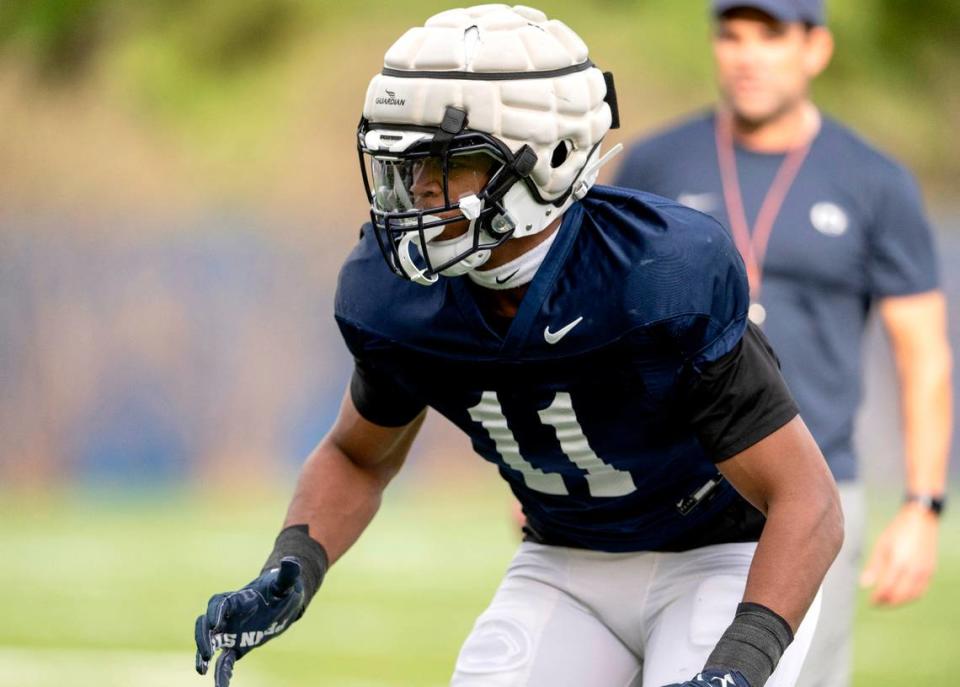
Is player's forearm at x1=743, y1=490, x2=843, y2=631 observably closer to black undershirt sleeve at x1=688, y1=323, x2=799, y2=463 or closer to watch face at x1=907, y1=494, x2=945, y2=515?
black undershirt sleeve at x1=688, y1=323, x2=799, y2=463

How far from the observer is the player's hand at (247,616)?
2496 mm

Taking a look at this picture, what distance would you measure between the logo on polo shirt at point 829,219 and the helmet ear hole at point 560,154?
1.44 metres

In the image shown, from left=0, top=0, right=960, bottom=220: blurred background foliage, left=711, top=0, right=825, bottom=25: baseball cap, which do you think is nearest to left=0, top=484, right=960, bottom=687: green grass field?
left=711, top=0, right=825, bottom=25: baseball cap

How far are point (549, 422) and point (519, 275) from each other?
0.77 feet

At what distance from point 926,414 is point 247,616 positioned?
6.83 ft

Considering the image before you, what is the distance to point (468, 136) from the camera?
2.45 meters

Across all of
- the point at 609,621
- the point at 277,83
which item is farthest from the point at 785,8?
the point at 277,83

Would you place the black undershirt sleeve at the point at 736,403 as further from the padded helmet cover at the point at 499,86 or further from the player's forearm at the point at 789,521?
the padded helmet cover at the point at 499,86

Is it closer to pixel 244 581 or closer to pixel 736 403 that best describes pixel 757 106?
pixel 736 403

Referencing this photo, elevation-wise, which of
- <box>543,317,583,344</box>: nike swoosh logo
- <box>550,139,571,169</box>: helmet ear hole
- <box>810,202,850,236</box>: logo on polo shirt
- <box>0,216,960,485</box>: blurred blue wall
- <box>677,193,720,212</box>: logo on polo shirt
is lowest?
<box>0,216,960,485</box>: blurred blue wall

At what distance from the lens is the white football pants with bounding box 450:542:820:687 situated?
260 cm

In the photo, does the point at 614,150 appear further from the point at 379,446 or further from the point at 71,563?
the point at 71,563

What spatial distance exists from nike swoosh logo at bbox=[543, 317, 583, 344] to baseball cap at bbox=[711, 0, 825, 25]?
181 cm

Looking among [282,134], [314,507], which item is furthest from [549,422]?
[282,134]
